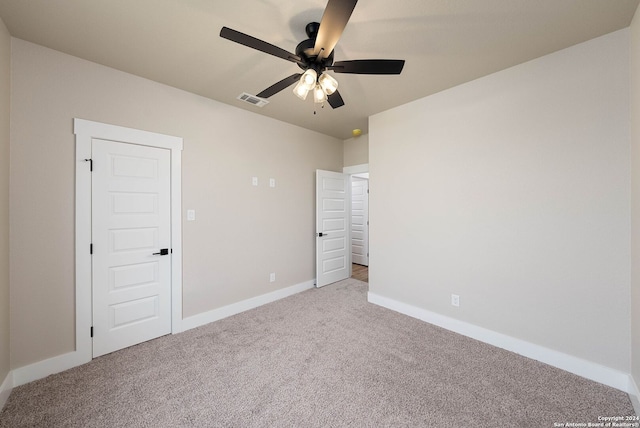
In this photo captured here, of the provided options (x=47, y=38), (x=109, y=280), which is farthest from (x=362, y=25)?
(x=109, y=280)

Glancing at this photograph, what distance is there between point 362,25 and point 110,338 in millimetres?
3446

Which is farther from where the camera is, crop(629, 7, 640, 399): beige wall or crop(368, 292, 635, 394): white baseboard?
crop(368, 292, 635, 394): white baseboard

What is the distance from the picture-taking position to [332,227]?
4348 mm

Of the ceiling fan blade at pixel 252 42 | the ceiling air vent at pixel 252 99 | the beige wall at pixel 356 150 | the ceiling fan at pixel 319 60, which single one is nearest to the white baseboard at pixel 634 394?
the ceiling fan at pixel 319 60

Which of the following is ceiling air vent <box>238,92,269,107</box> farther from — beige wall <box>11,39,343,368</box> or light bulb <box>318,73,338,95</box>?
light bulb <box>318,73,338,95</box>

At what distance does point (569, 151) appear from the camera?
2.01 meters

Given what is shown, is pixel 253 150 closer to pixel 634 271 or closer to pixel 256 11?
pixel 256 11

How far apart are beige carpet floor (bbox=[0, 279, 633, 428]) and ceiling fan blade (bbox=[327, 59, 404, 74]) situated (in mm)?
2286

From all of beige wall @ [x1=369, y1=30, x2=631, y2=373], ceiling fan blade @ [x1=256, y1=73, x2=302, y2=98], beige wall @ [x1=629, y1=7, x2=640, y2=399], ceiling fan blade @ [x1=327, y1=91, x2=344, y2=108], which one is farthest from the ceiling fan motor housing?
beige wall @ [x1=629, y1=7, x2=640, y2=399]

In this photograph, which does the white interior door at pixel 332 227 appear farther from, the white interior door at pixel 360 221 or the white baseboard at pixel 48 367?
the white baseboard at pixel 48 367

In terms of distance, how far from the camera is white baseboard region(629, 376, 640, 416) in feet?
5.23

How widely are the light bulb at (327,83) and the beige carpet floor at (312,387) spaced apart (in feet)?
7.29

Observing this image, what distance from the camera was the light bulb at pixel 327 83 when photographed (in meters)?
1.71

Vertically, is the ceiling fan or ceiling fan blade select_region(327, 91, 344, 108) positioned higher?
the ceiling fan
